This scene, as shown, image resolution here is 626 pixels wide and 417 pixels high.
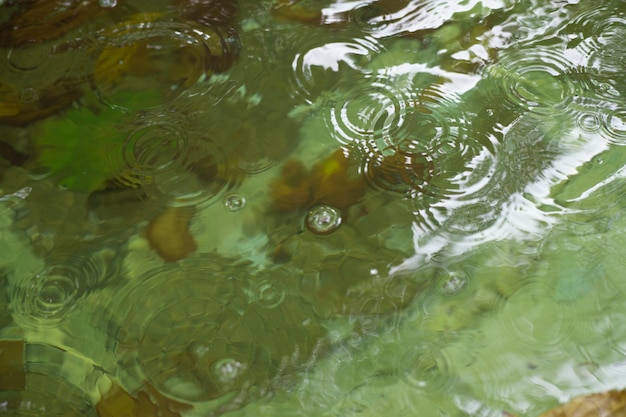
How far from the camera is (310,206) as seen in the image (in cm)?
92

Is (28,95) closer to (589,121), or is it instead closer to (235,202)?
(235,202)

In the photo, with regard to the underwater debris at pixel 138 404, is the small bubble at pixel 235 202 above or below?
above

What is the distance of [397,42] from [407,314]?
17.1 inches

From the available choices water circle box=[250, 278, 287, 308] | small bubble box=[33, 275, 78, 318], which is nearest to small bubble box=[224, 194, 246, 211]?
water circle box=[250, 278, 287, 308]

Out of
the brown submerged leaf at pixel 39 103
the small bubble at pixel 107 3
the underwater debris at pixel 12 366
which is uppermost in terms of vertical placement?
the small bubble at pixel 107 3

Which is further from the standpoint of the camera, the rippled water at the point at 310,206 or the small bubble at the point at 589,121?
Answer: the small bubble at the point at 589,121

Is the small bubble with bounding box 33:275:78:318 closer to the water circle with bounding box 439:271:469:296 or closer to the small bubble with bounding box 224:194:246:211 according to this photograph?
the small bubble with bounding box 224:194:246:211

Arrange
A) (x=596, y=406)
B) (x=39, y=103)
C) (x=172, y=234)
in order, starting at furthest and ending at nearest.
A: (x=39, y=103) → (x=172, y=234) → (x=596, y=406)

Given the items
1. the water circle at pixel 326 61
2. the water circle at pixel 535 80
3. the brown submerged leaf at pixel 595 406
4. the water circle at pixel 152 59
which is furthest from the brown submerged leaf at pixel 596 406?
the water circle at pixel 152 59

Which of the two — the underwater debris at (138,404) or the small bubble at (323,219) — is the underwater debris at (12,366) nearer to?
the underwater debris at (138,404)

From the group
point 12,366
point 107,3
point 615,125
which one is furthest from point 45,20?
point 615,125

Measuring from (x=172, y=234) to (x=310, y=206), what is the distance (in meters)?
0.18

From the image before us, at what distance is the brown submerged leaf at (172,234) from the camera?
89cm

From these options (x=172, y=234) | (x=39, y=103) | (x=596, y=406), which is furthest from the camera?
(x=39, y=103)
